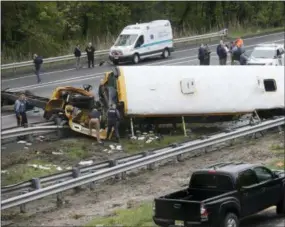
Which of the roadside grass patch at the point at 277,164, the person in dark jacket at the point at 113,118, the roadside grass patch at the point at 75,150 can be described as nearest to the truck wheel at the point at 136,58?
the person in dark jacket at the point at 113,118

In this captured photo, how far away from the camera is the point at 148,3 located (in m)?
64.4

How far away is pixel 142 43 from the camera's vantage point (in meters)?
40.8

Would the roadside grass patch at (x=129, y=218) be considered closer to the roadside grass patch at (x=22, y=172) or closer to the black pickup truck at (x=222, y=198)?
the black pickup truck at (x=222, y=198)

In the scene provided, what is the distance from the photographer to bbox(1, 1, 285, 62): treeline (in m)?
52.1

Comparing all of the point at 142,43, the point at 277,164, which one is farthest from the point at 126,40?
the point at 277,164

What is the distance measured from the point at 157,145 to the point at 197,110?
2.26 metres

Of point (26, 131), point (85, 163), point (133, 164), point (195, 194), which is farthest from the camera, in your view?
point (26, 131)

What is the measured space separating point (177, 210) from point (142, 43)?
27.7 meters

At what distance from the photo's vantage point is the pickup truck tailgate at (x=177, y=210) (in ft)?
44.4

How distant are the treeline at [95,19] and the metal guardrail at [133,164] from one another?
79.9 ft

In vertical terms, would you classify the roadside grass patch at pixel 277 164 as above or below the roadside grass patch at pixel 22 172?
below

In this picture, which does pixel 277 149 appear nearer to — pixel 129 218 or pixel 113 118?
pixel 113 118

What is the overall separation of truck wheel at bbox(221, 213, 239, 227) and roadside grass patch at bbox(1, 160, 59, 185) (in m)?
8.21

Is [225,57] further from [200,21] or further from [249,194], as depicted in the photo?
[200,21]
